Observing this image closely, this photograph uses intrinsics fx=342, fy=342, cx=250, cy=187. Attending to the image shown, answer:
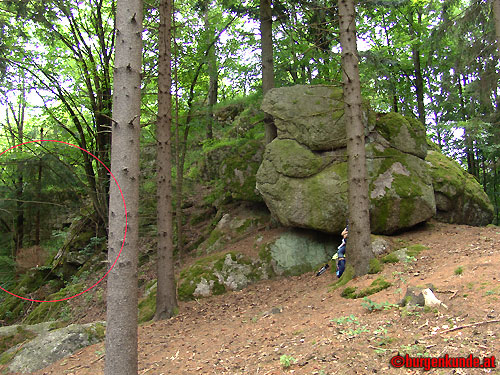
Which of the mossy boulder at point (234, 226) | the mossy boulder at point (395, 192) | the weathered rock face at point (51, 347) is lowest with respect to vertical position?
the weathered rock face at point (51, 347)

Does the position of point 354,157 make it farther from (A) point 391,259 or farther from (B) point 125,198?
(B) point 125,198

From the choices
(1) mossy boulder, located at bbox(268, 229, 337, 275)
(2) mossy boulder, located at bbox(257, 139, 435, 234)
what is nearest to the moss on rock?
(1) mossy boulder, located at bbox(268, 229, 337, 275)

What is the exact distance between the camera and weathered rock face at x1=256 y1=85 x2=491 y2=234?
9109mm

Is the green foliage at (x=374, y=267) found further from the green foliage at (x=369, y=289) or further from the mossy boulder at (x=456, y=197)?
the mossy boulder at (x=456, y=197)

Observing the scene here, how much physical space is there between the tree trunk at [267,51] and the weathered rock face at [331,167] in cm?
122

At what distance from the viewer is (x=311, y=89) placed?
397 inches

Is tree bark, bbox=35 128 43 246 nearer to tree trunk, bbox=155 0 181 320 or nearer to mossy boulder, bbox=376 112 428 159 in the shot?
tree trunk, bbox=155 0 181 320

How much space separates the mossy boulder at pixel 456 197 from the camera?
34.3 ft

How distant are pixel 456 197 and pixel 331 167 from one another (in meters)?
4.27

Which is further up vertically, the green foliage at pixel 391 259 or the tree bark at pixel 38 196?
the tree bark at pixel 38 196

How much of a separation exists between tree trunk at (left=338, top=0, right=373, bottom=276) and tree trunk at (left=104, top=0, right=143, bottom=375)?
15.7 ft

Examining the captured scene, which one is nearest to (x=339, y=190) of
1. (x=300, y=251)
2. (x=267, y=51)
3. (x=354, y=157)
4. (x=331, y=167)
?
(x=331, y=167)

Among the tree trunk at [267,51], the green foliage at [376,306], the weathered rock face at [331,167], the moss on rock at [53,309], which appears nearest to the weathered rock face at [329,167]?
the weathered rock face at [331,167]

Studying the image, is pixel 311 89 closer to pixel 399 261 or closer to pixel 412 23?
pixel 399 261
